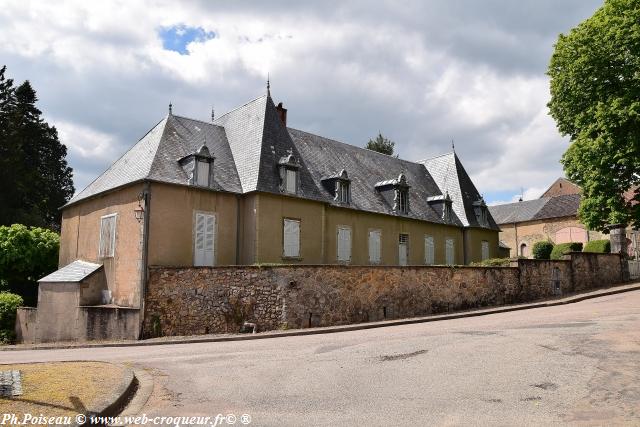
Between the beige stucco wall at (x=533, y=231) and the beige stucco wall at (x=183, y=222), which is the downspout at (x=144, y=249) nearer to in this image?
the beige stucco wall at (x=183, y=222)

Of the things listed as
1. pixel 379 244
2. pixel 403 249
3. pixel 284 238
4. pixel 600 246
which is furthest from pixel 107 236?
pixel 600 246

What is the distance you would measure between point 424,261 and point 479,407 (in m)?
22.6

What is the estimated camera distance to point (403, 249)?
90.8 feet

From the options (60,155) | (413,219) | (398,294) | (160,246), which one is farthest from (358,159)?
(60,155)

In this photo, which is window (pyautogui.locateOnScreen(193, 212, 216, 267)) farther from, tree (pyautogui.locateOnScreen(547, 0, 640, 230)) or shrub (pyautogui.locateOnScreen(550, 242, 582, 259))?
shrub (pyautogui.locateOnScreen(550, 242, 582, 259))

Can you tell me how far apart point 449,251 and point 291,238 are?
12.7 metres

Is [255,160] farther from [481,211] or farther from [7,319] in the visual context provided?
[481,211]

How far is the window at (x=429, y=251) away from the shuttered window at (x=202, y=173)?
45.4ft

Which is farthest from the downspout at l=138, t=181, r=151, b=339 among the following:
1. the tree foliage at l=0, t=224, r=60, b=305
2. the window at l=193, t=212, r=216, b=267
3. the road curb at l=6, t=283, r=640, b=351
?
the tree foliage at l=0, t=224, r=60, b=305

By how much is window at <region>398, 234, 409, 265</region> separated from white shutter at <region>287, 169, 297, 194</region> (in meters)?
7.88

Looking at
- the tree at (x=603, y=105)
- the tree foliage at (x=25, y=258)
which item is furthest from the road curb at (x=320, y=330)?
the tree foliage at (x=25, y=258)

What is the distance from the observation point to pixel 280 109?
92.3 feet

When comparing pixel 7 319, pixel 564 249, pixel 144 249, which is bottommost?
pixel 7 319

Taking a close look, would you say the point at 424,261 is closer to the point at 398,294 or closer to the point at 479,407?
the point at 398,294
